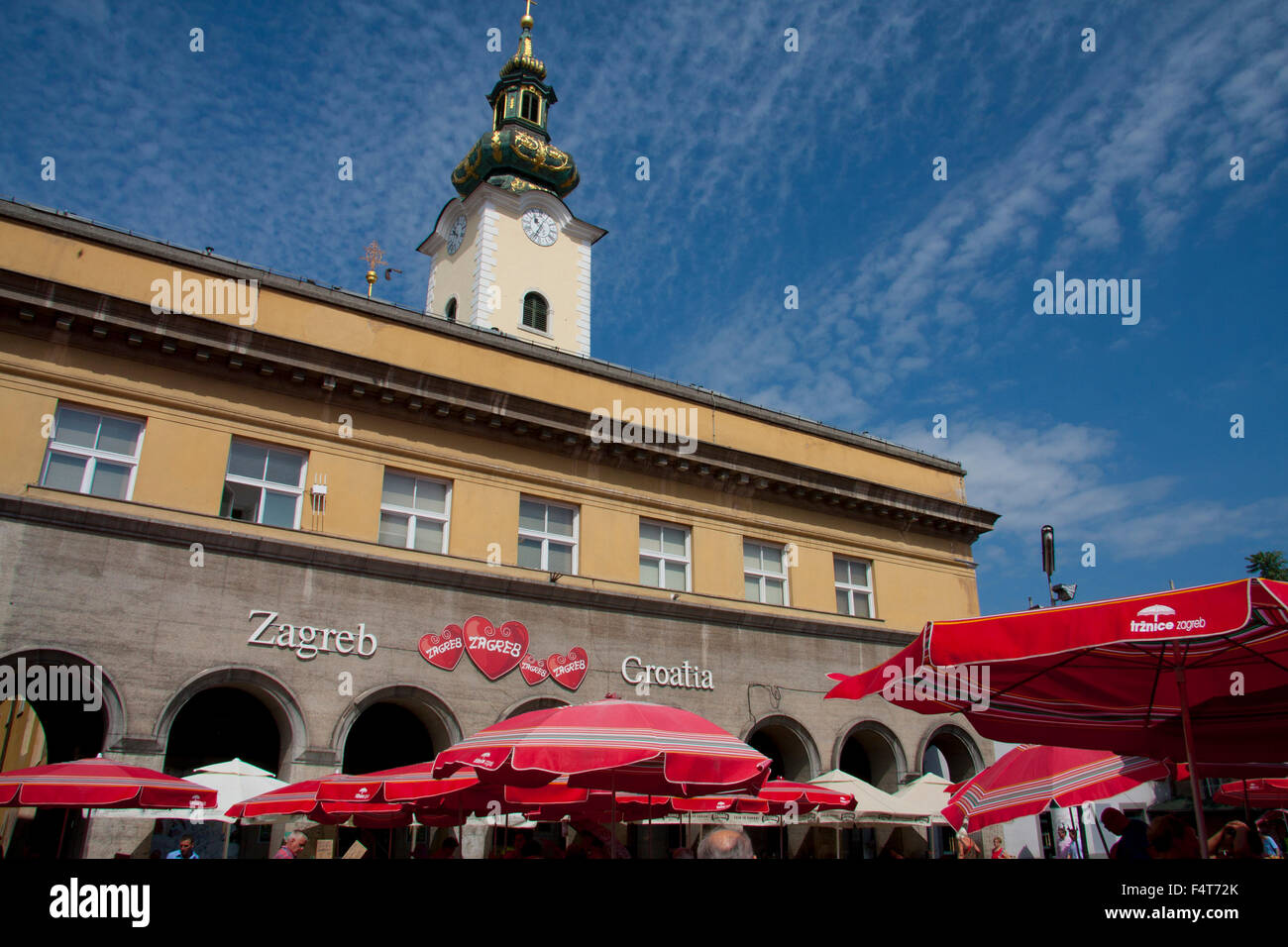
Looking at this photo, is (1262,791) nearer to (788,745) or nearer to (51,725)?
(788,745)

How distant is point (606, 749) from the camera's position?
7.84 metres

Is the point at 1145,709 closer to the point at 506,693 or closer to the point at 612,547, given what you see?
the point at 506,693

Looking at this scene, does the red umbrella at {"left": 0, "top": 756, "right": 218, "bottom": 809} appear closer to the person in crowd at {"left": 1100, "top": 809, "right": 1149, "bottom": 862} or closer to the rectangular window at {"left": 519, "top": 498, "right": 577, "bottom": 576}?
the rectangular window at {"left": 519, "top": 498, "right": 577, "bottom": 576}

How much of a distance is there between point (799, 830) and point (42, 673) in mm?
15132

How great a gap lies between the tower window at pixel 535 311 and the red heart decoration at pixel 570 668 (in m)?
23.3

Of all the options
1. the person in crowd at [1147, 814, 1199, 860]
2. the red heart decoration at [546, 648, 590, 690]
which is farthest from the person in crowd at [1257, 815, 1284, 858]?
the red heart decoration at [546, 648, 590, 690]

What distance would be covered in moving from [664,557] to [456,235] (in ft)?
90.9

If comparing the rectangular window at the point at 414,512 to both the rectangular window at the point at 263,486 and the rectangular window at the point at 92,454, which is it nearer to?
the rectangular window at the point at 263,486

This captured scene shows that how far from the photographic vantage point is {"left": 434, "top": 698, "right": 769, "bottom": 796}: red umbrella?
7.77 m

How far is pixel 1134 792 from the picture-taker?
28062 mm

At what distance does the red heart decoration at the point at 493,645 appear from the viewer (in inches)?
668

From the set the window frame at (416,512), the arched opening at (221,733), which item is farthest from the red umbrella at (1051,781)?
the arched opening at (221,733)

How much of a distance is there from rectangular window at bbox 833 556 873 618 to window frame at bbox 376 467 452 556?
10167 millimetres
